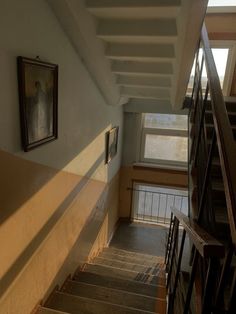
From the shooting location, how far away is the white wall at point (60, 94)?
4.86 feet

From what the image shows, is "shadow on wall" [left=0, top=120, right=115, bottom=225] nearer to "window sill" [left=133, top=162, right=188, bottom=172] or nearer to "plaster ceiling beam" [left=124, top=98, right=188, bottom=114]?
"plaster ceiling beam" [left=124, top=98, right=188, bottom=114]

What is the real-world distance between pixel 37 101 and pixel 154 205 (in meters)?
4.29

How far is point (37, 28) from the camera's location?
172 centimetres

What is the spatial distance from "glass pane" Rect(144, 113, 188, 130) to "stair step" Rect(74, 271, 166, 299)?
10.2 ft

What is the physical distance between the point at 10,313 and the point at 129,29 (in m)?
2.25

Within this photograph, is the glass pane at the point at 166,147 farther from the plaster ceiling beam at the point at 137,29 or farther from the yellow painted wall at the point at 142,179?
the plaster ceiling beam at the point at 137,29

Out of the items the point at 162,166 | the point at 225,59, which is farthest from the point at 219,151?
the point at 162,166

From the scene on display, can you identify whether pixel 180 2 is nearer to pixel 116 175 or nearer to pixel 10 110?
pixel 10 110

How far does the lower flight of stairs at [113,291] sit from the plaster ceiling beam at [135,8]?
2265 mm

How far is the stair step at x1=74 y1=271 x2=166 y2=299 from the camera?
101 inches

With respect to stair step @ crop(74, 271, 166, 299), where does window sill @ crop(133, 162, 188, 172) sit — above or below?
above

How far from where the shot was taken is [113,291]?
8.17 feet

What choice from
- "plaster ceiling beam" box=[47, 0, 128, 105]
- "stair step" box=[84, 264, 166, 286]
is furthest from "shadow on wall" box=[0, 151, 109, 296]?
"plaster ceiling beam" box=[47, 0, 128, 105]

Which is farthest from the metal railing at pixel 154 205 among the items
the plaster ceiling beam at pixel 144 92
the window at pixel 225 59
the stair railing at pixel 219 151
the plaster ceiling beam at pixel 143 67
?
the stair railing at pixel 219 151
